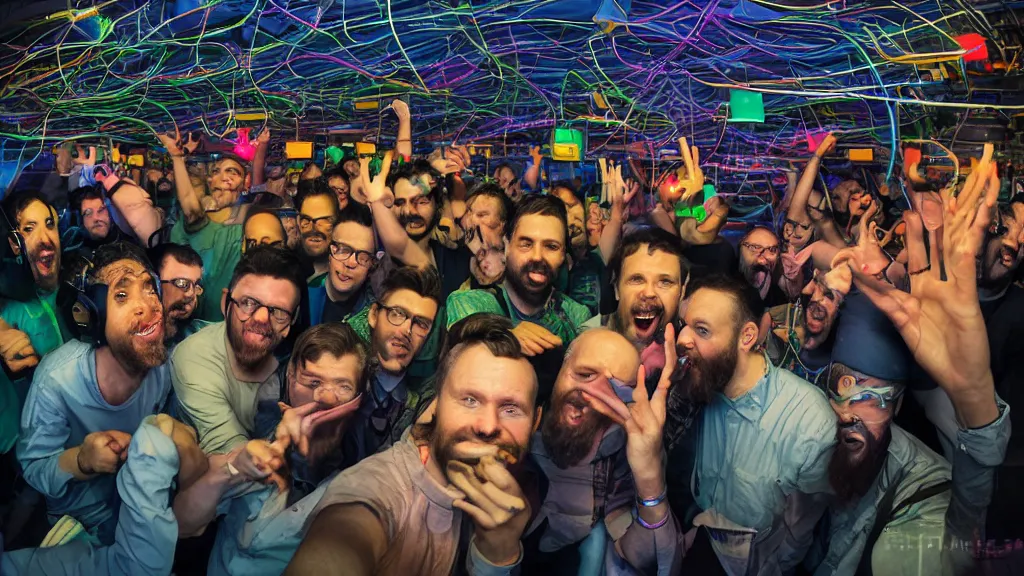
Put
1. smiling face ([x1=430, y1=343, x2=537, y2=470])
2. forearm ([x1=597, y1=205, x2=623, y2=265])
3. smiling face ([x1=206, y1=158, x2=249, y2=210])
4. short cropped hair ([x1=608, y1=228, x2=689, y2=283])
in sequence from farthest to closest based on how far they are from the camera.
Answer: smiling face ([x1=206, y1=158, x2=249, y2=210])
forearm ([x1=597, y1=205, x2=623, y2=265])
short cropped hair ([x1=608, y1=228, x2=689, y2=283])
smiling face ([x1=430, y1=343, x2=537, y2=470])

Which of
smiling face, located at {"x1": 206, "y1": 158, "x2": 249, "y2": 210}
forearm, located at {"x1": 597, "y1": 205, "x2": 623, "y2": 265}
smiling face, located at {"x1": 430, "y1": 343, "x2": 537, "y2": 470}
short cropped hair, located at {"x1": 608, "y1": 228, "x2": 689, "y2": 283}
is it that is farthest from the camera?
smiling face, located at {"x1": 206, "y1": 158, "x2": 249, "y2": 210}

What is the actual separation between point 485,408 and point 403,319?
386 millimetres

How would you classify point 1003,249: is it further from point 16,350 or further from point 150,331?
point 16,350

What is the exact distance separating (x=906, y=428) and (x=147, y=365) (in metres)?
2.39

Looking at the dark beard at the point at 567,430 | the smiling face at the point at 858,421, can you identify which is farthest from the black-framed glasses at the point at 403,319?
the smiling face at the point at 858,421

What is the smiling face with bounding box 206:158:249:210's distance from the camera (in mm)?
2742

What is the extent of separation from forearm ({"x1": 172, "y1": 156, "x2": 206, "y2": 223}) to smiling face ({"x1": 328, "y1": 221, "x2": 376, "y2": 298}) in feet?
1.78

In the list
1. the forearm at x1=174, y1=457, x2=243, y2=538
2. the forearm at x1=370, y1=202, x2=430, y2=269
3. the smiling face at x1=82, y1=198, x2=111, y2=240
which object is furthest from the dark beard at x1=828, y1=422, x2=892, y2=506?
the smiling face at x1=82, y1=198, x2=111, y2=240

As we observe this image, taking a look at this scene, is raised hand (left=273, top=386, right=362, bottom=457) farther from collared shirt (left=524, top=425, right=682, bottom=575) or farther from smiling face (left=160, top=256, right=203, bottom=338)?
collared shirt (left=524, top=425, right=682, bottom=575)

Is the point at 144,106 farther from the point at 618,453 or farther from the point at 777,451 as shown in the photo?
the point at 777,451

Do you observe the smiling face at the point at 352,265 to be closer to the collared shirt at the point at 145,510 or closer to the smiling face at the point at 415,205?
the smiling face at the point at 415,205

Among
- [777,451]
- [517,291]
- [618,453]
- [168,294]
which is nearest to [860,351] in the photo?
[777,451]

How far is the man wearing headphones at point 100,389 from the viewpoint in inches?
101

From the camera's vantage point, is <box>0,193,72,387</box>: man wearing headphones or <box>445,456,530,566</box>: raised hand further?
<box>0,193,72,387</box>: man wearing headphones
